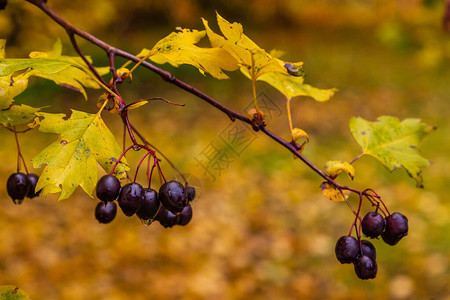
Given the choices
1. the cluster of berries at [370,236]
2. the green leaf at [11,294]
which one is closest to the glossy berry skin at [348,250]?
the cluster of berries at [370,236]

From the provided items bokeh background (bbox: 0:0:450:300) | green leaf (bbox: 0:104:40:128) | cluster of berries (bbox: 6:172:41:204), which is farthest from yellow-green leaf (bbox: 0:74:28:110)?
bokeh background (bbox: 0:0:450:300)

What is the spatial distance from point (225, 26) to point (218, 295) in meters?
3.17

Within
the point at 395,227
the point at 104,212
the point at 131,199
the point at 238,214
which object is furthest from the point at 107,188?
the point at 238,214

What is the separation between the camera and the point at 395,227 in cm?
91

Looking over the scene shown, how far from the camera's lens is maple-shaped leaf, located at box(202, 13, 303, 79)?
2.70 ft

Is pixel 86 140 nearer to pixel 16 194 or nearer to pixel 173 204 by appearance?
pixel 173 204

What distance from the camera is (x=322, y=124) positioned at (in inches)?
287

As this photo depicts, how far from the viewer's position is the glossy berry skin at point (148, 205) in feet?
2.83

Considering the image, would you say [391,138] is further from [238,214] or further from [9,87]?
[238,214]

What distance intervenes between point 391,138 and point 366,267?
36 centimetres

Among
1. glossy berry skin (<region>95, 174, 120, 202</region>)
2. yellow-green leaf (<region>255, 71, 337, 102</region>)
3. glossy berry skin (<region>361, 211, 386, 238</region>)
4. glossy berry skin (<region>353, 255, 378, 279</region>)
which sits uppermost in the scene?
yellow-green leaf (<region>255, 71, 337, 102</region>)

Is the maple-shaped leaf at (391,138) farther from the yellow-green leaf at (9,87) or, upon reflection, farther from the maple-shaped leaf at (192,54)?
the yellow-green leaf at (9,87)

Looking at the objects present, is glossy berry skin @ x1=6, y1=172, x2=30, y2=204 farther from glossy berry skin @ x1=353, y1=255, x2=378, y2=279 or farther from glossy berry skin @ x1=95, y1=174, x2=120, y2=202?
glossy berry skin @ x1=353, y1=255, x2=378, y2=279

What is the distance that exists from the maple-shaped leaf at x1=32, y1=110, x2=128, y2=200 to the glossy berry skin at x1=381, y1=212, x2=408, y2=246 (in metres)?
0.54
